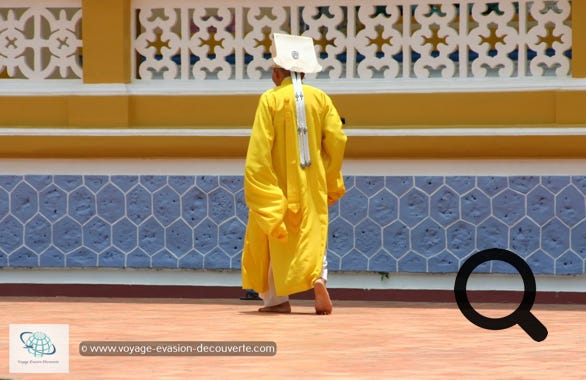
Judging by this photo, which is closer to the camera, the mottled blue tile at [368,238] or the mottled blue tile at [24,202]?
the mottled blue tile at [368,238]

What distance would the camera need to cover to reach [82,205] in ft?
41.5

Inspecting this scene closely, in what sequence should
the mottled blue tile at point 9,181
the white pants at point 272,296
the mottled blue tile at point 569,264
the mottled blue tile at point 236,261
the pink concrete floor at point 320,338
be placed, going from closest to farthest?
1. the pink concrete floor at point 320,338
2. the white pants at point 272,296
3. the mottled blue tile at point 569,264
4. the mottled blue tile at point 236,261
5. the mottled blue tile at point 9,181

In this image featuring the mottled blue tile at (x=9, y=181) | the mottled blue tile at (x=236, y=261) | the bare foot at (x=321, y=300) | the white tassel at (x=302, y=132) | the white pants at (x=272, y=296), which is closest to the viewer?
the bare foot at (x=321, y=300)

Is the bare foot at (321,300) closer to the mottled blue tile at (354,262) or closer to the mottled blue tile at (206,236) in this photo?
the mottled blue tile at (354,262)

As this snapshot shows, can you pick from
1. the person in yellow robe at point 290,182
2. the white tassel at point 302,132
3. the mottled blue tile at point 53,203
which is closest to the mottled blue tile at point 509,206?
the person in yellow robe at point 290,182

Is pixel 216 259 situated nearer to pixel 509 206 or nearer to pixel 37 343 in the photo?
pixel 509 206

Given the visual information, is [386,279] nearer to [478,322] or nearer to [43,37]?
[478,322]

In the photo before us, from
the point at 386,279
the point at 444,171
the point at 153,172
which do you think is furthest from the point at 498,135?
the point at 153,172

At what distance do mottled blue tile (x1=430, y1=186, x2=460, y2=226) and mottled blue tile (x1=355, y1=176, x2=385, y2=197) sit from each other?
39 centimetres

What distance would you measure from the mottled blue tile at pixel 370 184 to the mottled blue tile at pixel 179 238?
4.35ft

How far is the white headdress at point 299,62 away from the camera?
440 inches

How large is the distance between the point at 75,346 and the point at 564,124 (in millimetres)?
4653

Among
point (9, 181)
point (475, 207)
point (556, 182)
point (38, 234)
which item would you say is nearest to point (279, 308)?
point (475, 207)

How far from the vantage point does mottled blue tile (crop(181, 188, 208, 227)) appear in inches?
492
